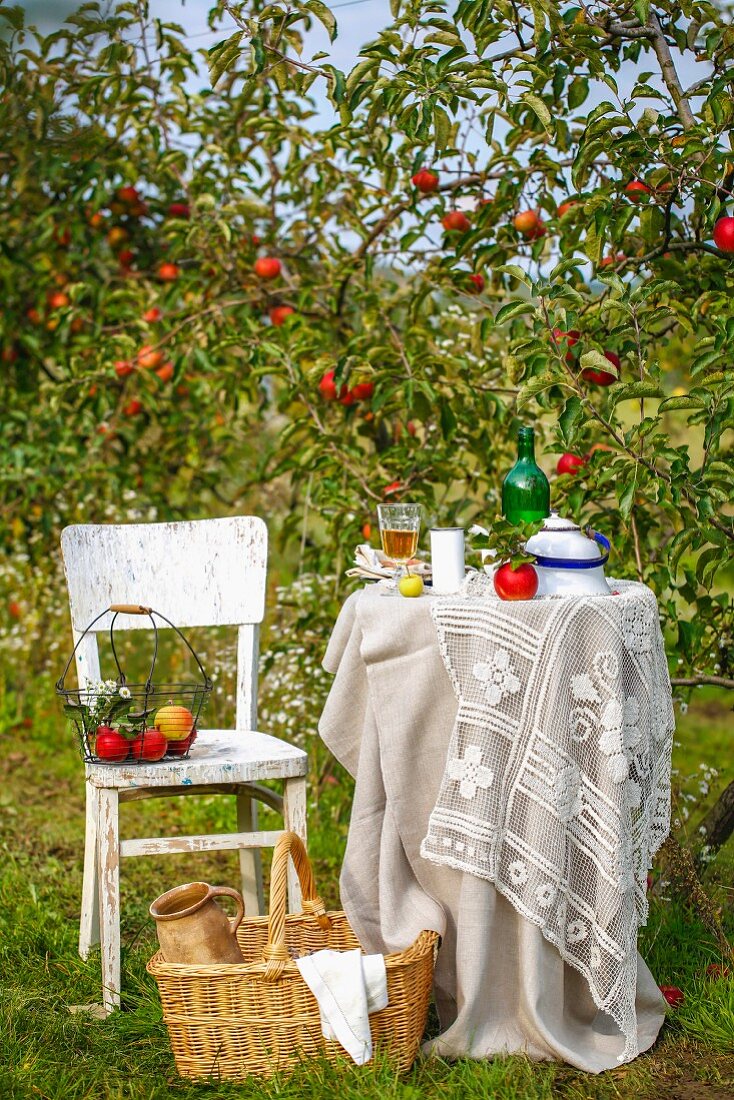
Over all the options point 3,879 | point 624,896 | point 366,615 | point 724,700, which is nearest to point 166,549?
point 366,615

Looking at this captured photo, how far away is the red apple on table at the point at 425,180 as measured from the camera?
310 centimetres

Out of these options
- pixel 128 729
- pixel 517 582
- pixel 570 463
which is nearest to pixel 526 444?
pixel 517 582

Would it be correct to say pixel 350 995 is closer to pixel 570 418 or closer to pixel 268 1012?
pixel 268 1012

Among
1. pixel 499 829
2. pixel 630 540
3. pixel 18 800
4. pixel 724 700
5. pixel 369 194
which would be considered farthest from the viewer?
pixel 724 700

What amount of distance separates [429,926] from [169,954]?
1.49 feet

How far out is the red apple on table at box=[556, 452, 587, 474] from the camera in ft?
9.02

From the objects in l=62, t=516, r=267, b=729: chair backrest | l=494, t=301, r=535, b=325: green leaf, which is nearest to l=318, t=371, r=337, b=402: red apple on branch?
l=62, t=516, r=267, b=729: chair backrest

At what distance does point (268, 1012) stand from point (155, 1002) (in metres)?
0.41

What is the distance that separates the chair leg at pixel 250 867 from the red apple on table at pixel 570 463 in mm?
1052

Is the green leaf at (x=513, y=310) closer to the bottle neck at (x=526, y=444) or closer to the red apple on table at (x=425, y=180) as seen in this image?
the bottle neck at (x=526, y=444)

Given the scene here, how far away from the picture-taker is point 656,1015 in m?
2.15

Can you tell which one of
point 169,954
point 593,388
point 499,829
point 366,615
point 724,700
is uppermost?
point 593,388

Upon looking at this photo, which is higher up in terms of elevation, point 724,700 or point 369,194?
point 369,194

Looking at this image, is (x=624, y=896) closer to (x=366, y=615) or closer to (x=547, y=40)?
(x=366, y=615)
